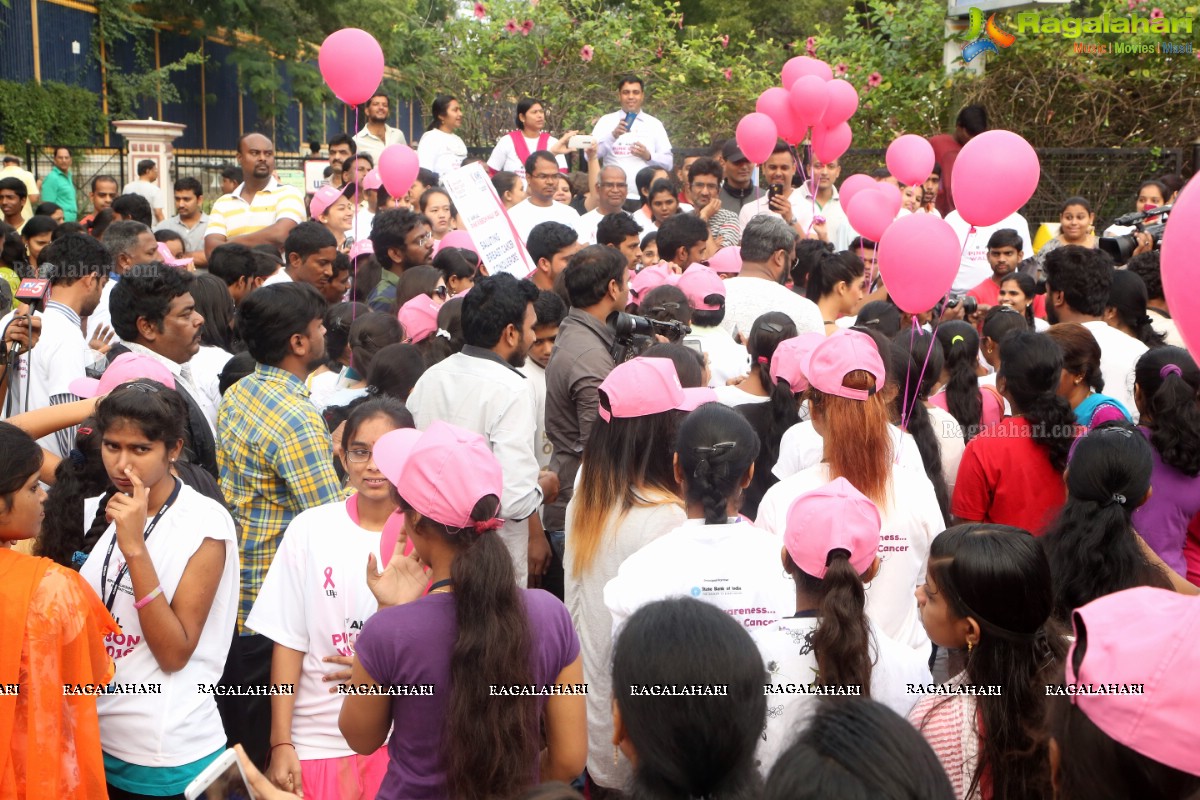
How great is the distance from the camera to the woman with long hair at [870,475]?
11.2ft

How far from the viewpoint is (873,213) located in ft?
21.7

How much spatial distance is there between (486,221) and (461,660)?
4.16 meters

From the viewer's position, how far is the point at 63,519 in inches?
130

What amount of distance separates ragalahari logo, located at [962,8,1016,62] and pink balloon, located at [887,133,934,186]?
539 centimetres

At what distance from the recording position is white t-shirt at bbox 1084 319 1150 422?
516cm

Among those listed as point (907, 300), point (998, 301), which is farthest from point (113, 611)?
point (998, 301)

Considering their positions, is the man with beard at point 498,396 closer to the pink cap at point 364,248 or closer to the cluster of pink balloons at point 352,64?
Result: the pink cap at point 364,248

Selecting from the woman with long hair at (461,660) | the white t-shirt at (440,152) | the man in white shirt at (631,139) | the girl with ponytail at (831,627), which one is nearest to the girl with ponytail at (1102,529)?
the girl with ponytail at (831,627)

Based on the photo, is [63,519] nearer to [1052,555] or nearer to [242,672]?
[242,672]

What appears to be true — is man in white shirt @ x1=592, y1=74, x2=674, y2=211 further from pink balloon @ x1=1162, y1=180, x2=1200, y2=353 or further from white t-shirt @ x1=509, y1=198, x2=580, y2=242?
pink balloon @ x1=1162, y1=180, x2=1200, y2=353

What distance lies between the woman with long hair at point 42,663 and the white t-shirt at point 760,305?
3394 mm

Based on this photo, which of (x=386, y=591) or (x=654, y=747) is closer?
(x=654, y=747)

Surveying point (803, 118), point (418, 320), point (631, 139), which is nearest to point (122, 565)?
point (418, 320)

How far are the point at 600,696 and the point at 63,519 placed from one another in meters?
1.60
